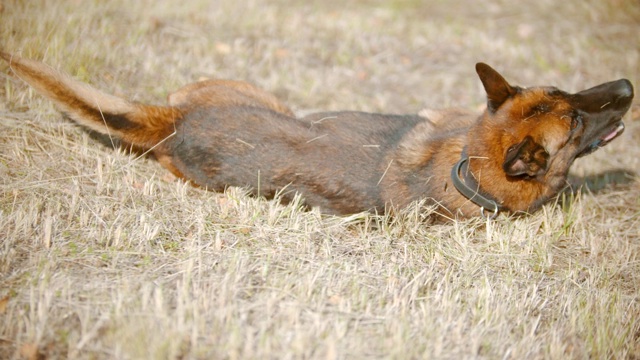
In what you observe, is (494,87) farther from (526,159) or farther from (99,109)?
(99,109)

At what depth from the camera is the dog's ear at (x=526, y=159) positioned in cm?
413

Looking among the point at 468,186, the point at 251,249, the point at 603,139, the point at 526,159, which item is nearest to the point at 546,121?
the point at 526,159

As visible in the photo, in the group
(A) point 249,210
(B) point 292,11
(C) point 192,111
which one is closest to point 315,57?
(B) point 292,11

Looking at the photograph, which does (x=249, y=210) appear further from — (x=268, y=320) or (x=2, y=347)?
(x=2, y=347)

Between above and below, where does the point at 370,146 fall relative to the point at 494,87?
below

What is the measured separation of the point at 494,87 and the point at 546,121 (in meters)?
0.46

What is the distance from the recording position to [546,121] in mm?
4293

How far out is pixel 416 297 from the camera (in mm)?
3727

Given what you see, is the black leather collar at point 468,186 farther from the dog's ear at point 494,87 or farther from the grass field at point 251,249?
the dog's ear at point 494,87

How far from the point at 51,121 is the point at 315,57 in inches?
139

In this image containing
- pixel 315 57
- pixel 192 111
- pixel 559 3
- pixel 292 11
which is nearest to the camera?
pixel 192 111

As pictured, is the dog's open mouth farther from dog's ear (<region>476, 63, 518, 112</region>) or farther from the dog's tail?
the dog's tail

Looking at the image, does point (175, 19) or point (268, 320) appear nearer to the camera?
point (268, 320)

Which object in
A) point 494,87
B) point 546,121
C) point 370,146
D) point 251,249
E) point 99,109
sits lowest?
point 251,249
